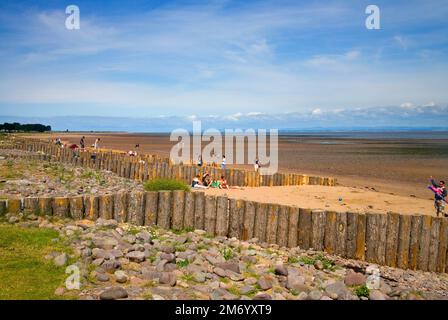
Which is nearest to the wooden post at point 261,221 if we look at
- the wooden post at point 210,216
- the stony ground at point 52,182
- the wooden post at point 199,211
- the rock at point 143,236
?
the wooden post at point 210,216

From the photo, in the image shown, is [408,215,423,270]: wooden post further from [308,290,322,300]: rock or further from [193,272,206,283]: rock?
[193,272,206,283]: rock

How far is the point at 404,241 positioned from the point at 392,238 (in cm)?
30

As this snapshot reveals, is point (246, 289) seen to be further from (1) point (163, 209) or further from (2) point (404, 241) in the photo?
(2) point (404, 241)

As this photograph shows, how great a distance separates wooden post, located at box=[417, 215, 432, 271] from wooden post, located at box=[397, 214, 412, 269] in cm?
31

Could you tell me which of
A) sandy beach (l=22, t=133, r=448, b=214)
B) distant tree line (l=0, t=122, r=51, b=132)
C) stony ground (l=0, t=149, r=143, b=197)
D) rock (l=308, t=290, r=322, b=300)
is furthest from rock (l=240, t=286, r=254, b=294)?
distant tree line (l=0, t=122, r=51, b=132)

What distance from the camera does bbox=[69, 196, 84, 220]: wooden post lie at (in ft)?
37.2

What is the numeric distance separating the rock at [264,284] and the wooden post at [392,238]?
4.63 metres

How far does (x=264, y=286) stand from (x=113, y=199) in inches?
229

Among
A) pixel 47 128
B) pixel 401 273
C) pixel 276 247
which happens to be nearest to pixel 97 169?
pixel 276 247

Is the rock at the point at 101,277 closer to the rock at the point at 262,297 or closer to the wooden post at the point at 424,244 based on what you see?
the rock at the point at 262,297

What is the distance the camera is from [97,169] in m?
30.4

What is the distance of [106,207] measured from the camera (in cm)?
1189

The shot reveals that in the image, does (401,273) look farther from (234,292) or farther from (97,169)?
(97,169)

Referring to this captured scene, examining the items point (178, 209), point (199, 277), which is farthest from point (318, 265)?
point (178, 209)
